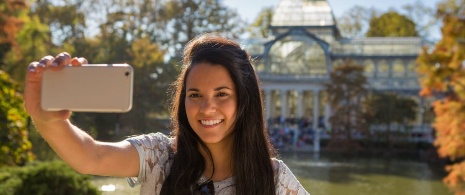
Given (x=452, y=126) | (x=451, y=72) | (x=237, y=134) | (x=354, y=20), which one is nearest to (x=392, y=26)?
(x=354, y=20)

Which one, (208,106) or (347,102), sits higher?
(208,106)

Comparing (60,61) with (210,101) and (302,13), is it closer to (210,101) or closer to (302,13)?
(210,101)

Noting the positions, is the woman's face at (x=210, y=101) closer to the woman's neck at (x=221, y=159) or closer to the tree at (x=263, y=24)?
the woman's neck at (x=221, y=159)

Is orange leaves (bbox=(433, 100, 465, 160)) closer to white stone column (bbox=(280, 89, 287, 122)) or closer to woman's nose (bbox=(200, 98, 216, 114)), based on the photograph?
woman's nose (bbox=(200, 98, 216, 114))

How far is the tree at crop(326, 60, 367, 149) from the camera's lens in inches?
1216

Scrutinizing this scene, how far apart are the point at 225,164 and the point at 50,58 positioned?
657 mm

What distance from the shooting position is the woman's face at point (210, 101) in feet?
6.03

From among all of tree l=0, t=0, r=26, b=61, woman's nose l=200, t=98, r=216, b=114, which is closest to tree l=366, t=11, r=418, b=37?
tree l=0, t=0, r=26, b=61

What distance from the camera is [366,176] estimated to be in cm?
2123

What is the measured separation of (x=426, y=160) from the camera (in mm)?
27688

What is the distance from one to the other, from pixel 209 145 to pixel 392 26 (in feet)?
155

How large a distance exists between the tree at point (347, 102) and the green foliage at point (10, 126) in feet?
79.8

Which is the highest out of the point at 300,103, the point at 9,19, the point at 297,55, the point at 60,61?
the point at 9,19

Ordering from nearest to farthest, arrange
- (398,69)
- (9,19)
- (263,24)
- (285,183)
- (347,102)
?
(285,183)
(9,19)
(347,102)
(398,69)
(263,24)
